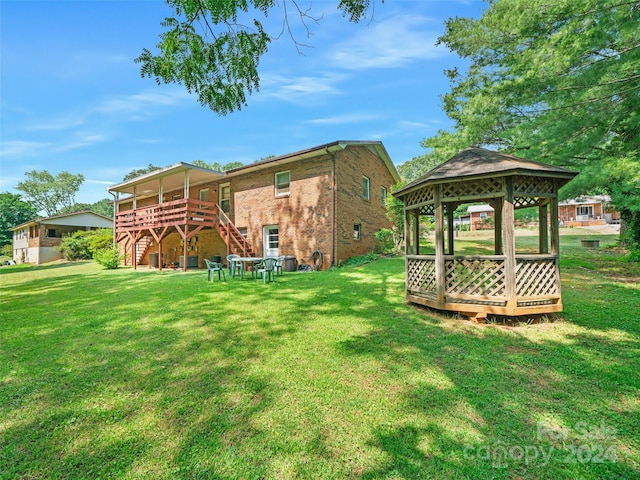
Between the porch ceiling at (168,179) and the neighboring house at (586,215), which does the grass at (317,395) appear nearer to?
the porch ceiling at (168,179)

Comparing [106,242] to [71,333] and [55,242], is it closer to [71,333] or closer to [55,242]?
[55,242]

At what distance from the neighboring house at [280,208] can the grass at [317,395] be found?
8.05 m

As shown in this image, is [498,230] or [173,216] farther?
[173,216]

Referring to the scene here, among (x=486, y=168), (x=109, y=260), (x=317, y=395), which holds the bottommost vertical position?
(x=317, y=395)

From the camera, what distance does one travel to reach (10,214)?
37969 mm

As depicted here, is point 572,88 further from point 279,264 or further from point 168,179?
point 168,179

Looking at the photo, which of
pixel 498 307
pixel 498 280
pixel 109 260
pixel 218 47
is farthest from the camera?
pixel 109 260

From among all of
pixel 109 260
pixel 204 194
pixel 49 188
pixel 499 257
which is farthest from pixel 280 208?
pixel 49 188

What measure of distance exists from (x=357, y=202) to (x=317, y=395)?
509 inches

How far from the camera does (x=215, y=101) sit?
14.3 feet

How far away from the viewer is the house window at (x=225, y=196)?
57.3ft

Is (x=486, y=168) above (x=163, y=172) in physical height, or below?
below

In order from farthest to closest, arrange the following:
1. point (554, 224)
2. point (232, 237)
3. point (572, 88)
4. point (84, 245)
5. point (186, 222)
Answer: point (84, 245)
point (232, 237)
point (186, 222)
point (572, 88)
point (554, 224)

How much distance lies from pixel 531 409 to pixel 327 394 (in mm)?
2086
